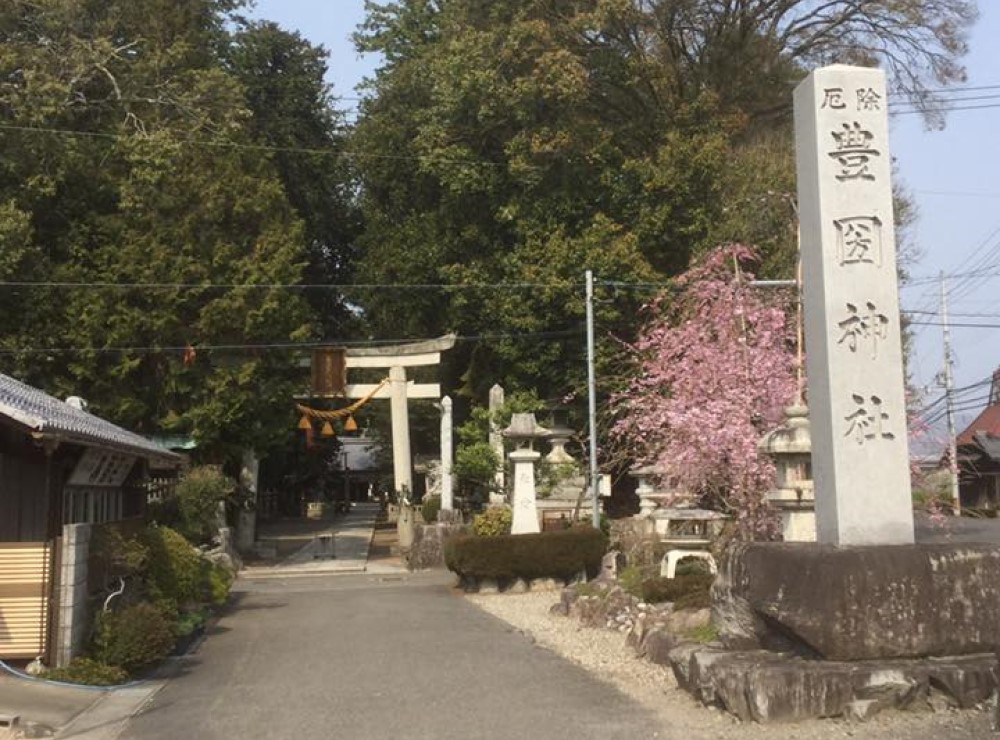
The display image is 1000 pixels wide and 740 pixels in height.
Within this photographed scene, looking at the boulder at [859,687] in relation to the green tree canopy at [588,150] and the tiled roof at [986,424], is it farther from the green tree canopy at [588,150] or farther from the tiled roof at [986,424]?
the tiled roof at [986,424]

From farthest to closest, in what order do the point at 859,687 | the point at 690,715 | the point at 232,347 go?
the point at 232,347 < the point at 690,715 < the point at 859,687

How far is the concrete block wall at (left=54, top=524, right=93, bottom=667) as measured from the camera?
988cm

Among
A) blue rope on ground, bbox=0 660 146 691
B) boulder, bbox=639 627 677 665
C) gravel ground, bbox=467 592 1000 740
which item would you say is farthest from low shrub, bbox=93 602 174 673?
boulder, bbox=639 627 677 665

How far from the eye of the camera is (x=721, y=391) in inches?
613

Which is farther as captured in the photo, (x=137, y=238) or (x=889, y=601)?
(x=137, y=238)

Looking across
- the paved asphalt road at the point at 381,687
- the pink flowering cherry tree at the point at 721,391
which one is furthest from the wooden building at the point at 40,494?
the pink flowering cherry tree at the point at 721,391

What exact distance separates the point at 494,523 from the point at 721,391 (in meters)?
7.86

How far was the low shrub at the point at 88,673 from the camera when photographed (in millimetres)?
9656

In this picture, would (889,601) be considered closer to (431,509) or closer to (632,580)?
(632,580)

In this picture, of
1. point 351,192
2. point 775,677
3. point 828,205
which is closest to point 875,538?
point 775,677

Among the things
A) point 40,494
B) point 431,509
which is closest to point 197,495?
point 40,494

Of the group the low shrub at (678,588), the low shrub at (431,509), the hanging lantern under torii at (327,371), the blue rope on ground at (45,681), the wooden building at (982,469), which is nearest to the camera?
the blue rope on ground at (45,681)

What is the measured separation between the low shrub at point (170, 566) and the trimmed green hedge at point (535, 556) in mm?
5664

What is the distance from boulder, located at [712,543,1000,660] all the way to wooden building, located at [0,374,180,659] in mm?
6813
